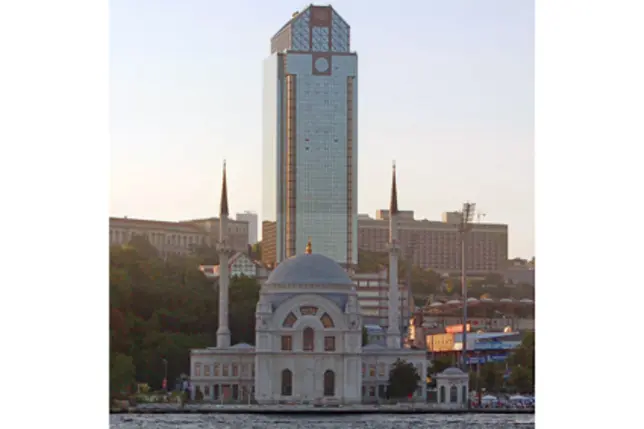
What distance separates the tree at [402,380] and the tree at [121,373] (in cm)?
→ 336

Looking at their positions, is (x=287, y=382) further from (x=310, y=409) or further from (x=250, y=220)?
(x=250, y=220)

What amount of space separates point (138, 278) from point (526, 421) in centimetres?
556

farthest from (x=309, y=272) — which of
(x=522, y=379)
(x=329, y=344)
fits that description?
(x=522, y=379)

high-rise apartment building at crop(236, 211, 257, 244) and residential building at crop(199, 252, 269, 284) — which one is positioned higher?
high-rise apartment building at crop(236, 211, 257, 244)

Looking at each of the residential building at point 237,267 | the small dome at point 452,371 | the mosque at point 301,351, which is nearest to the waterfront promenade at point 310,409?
the mosque at point 301,351

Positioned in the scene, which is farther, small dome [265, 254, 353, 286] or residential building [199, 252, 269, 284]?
residential building [199, 252, 269, 284]

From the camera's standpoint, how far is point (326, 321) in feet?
66.6

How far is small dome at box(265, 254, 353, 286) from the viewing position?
20.4 m

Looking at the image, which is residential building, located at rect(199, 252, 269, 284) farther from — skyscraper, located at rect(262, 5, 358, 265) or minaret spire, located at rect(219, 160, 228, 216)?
minaret spire, located at rect(219, 160, 228, 216)

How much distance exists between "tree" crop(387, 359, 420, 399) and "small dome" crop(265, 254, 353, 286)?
1.28 meters

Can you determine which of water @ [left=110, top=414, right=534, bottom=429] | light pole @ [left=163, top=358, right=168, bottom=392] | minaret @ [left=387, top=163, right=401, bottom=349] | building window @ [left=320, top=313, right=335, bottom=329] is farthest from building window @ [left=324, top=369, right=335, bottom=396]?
light pole @ [left=163, top=358, right=168, bottom=392]
